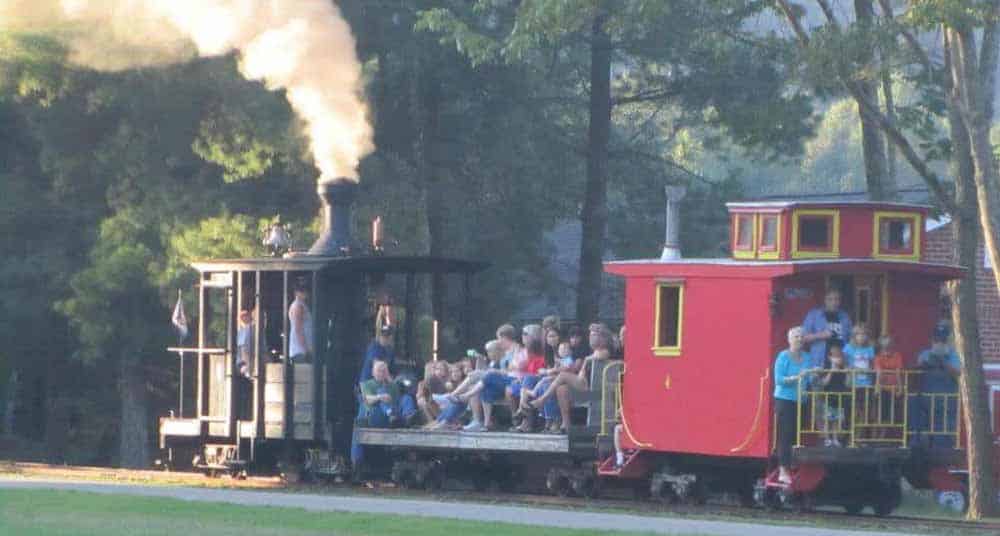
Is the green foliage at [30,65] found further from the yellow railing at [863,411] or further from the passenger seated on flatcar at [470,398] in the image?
the yellow railing at [863,411]

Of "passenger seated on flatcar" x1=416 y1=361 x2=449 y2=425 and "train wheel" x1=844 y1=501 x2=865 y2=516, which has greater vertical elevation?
"passenger seated on flatcar" x1=416 y1=361 x2=449 y2=425

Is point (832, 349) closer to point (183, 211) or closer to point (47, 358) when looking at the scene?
point (183, 211)

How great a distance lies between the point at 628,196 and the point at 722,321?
1763 cm

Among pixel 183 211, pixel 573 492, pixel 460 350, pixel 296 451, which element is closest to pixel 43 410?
pixel 183 211

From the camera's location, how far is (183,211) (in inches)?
1214

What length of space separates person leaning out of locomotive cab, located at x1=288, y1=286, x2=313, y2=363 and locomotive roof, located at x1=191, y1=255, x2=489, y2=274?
37 cm

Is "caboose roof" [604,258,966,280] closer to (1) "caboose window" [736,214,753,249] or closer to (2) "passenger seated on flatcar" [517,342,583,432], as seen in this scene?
(1) "caboose window" [736,214,753,249]

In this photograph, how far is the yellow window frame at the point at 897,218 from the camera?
19.6m

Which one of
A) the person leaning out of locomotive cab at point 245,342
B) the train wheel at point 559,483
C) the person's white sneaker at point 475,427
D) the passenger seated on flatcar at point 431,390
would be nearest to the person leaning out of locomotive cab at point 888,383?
the train wheel at point 559,483

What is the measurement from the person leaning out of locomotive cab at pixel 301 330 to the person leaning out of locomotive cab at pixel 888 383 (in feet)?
21.7

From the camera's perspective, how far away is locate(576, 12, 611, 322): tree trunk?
35562 mm

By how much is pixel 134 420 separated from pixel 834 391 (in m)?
19.5

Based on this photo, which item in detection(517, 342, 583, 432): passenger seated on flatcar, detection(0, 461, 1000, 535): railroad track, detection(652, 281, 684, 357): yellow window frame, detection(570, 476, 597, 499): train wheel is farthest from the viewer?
detection(570, 476, 597, 499): train wheel

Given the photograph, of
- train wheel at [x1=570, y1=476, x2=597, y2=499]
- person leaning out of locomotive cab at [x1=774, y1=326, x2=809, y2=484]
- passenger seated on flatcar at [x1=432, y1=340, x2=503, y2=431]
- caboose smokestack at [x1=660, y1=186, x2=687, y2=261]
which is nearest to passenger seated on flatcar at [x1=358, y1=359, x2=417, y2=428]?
passenger seated on flatcar at [x1=432, y1=340, x2=503, y2=431]
